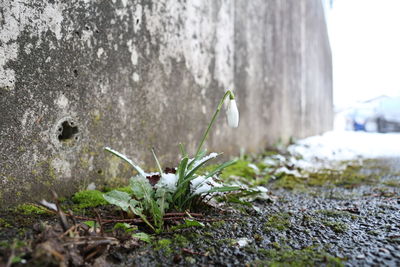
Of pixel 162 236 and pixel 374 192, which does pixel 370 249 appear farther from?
pixel 374 192

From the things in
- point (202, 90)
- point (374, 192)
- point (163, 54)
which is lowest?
point (374, 192)

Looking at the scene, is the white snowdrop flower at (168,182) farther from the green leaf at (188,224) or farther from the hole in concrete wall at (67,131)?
the hole in concrete wall at (67,131)

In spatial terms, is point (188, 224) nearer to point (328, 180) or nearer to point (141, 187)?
point (141, 187)

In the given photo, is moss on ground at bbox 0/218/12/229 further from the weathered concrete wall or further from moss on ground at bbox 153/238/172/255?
moss on ground at bbox 153/238/172/255

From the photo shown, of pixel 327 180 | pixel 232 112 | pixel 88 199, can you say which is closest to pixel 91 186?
pixel 88 199

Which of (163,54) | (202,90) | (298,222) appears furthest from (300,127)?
(298,222)
